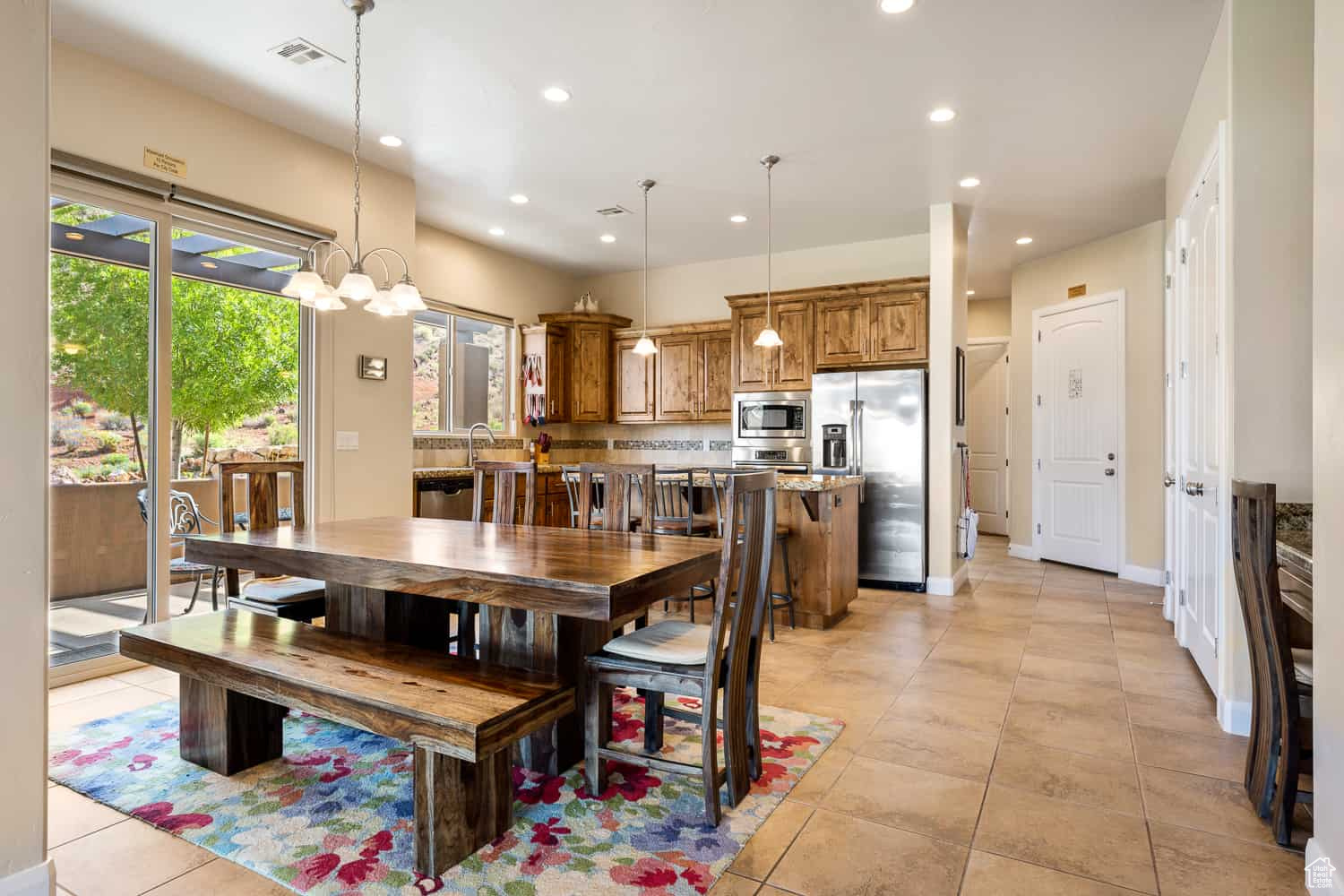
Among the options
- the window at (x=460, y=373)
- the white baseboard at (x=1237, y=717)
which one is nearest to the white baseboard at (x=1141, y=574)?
the white baseboard at (x=1237, y=717)

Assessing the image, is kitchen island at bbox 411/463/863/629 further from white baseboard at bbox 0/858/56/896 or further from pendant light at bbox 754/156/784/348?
white baseboard at bbox 0/858/56/896

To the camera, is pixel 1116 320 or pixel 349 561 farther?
pixel 1116 320

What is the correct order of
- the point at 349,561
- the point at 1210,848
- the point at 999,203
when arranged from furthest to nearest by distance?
the point at 999,203 < the point at 349,561 < the point at 1210,848

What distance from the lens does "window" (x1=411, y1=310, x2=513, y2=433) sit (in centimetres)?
612

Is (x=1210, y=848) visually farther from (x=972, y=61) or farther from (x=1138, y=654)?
(x=972, y=61)

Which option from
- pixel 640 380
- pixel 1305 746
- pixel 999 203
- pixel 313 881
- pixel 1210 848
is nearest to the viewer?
pixel 313 881

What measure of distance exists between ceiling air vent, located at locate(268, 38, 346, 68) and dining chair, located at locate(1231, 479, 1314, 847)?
3936mm

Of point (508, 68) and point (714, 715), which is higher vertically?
point (508, 68)

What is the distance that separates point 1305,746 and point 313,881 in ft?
9.23

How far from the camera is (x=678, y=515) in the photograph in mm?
4605

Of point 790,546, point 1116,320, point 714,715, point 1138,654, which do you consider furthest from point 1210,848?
point 1116,320

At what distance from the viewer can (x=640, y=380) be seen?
712cm

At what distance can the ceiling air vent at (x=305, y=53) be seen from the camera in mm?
3176

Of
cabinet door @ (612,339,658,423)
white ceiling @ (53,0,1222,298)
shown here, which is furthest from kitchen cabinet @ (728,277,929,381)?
cabinet door @ (612,339,658,423)
